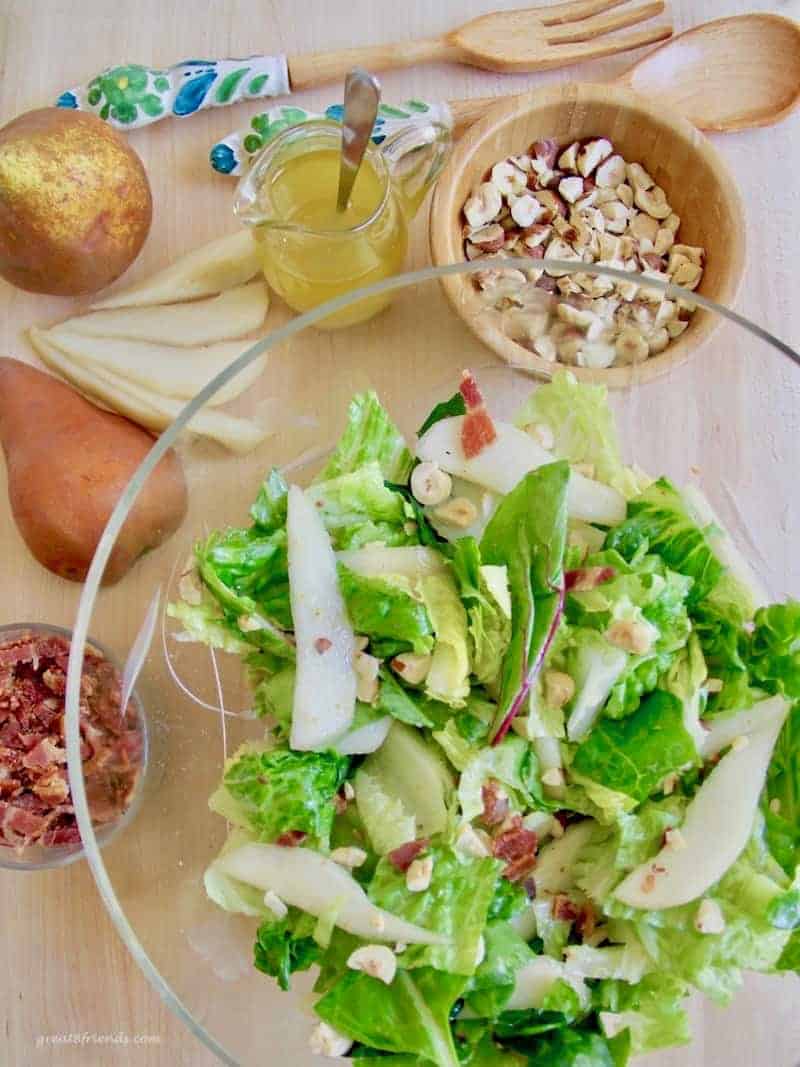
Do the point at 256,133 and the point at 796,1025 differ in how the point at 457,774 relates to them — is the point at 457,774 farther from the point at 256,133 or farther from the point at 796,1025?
the point at 256,133

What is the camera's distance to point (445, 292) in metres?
1.27

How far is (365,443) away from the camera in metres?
1.16

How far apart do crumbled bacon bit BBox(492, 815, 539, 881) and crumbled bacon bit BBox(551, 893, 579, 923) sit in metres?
0.04

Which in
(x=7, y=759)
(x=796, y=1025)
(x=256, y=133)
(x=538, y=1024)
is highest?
(x=256, y=133)

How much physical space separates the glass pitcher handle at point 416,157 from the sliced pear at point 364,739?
64 centimetres

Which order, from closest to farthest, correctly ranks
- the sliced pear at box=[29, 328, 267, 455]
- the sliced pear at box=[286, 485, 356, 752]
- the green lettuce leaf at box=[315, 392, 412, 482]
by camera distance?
the sliced pear at box=[286, 485, 356, 752] < the green lettuce leaf at box=[315, 392, 412, 482] < the sliced pear at box=[29, 328, 267, 455]

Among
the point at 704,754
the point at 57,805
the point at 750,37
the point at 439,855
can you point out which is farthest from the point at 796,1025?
the point at 750,37

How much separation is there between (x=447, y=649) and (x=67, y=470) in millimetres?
552

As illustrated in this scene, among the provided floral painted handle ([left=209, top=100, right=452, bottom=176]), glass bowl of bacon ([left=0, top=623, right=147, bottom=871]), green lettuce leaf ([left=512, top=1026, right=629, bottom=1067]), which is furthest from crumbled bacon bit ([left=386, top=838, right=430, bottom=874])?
floral painted handle ([left=209, top=100, right=452, bottom=176])

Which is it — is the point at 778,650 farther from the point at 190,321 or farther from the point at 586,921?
the point at 190,321

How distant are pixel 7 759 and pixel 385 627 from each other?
1.64 feet

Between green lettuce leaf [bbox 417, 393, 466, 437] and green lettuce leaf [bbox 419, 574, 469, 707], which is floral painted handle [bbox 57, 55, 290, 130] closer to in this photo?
green lettuce leaf [bbox 417, 393, 466, 437]

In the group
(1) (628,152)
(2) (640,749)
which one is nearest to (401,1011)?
(2) (640,749)

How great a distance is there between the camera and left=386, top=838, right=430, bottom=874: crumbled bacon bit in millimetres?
1003
